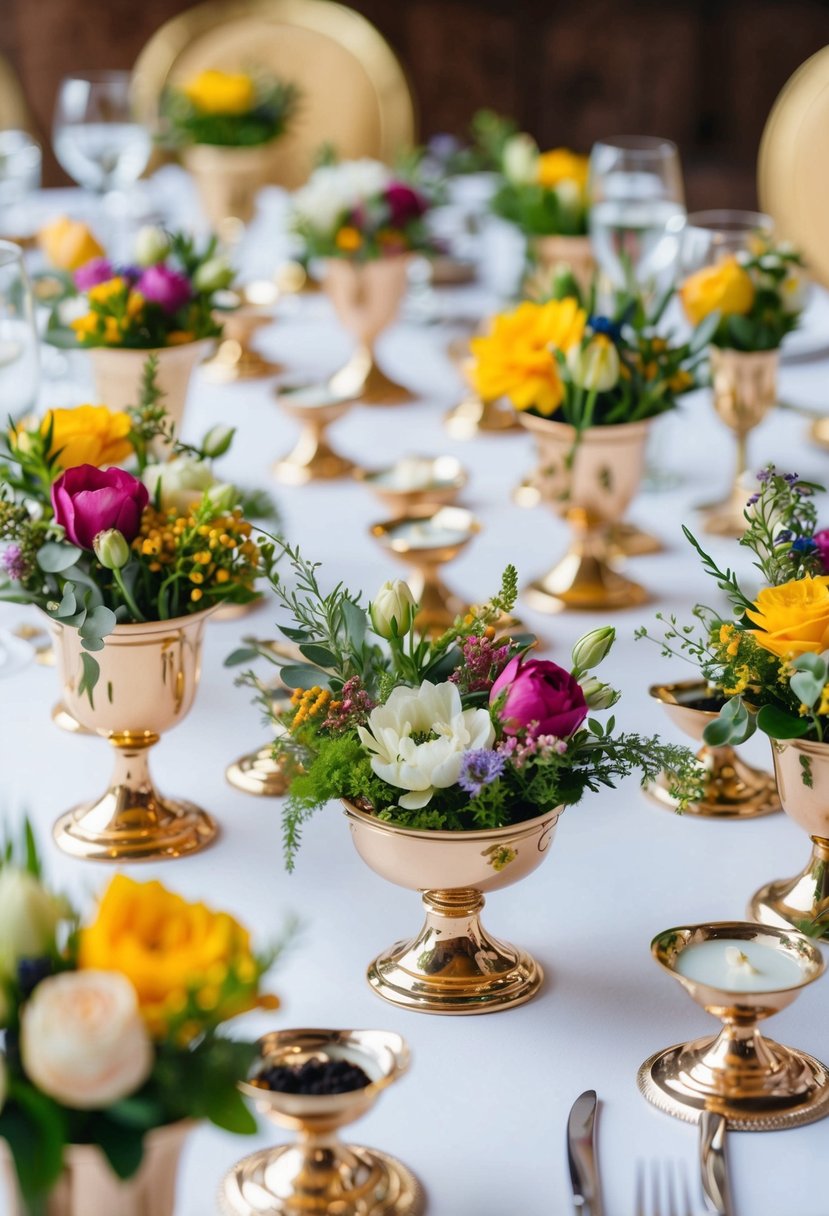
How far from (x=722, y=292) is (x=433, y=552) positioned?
1.45ft

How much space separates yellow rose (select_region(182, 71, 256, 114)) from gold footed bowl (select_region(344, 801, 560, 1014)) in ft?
5.83

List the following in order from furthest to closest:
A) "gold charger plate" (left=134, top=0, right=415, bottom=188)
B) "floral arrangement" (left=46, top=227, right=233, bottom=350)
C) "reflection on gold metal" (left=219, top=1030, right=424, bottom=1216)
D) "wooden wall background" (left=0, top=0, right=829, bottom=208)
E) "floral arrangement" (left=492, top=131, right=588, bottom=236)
Answer: "wooden wall background" (left=0, top=0, right=829, bottom=208) → "gold charger plate" (left=134, top=0, right=415, bottom=188) → "floral arrangement" (left=492, top=131, right=588, bottom=236) → "floral arrangement" (left=46, top=227, right=233, bottom=350) → "reflection on gold metal" (left=219, top=1030, right=424, bottom=1216)

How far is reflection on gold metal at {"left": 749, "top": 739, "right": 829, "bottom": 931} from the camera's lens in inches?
36.0

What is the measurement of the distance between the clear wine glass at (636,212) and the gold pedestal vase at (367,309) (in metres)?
0.25

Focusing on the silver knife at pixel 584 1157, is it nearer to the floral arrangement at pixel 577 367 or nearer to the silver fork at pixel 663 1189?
the silver fork at pixel 663 1189

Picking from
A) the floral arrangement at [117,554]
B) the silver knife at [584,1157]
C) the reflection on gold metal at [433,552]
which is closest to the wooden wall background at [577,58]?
the reflection on gold metal at [433,552]

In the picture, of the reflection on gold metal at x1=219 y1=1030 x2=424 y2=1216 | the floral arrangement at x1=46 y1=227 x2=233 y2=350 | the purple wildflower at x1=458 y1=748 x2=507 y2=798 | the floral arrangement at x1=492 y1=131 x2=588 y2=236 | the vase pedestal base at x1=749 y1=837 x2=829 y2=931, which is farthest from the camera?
the floral arrangement at x1=492 y1=131 x2=588 y2=236

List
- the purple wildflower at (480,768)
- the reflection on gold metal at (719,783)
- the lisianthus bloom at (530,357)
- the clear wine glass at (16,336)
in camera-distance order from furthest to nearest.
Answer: the lisianthus bloom at (530,357) → the clear wine glass at (16,336) → the reflection on gold metal at (719,783) → the purple wildflower at (480,768)

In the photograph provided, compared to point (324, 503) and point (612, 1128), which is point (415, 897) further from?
point (324, 503)

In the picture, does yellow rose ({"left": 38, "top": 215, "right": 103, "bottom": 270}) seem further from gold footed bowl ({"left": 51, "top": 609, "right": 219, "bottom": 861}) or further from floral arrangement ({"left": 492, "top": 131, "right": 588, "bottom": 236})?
gold footed bowl ({"left": 51, "top": 609, "right": 219, "bottom": 861})

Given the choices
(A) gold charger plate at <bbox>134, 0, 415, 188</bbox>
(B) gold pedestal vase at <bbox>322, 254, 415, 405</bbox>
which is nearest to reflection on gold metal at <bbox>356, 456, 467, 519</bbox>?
(B) gold pedestal vase at <bbox>322, 254, 415, 405</bbox>

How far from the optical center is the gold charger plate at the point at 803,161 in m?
2.70

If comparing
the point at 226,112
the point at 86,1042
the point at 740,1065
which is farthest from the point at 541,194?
the point at 86,1042

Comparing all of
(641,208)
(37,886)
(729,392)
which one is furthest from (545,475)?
(37,886)
